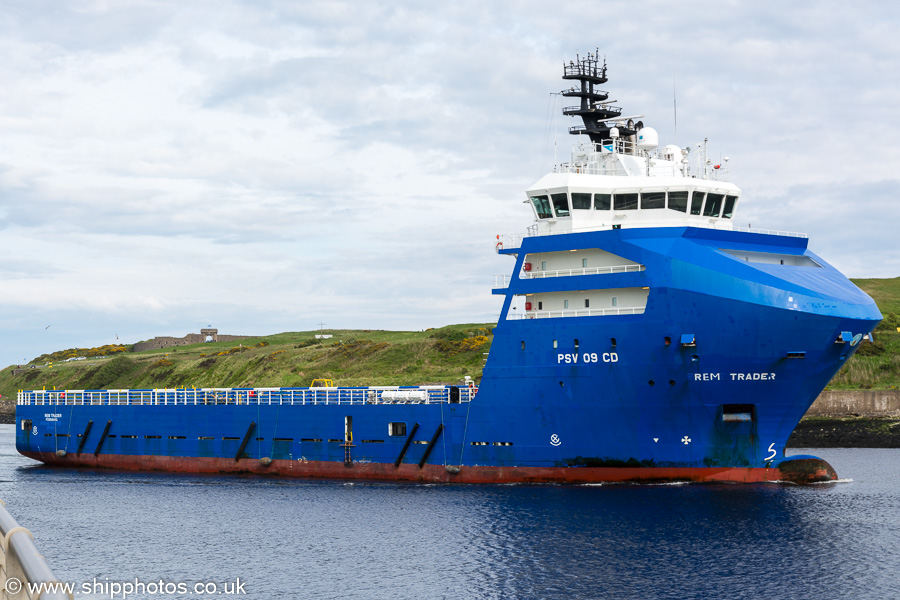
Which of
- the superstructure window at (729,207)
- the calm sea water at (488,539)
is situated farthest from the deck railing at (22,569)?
the superstructure window at (729,207)

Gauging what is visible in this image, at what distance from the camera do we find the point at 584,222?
1428 inches

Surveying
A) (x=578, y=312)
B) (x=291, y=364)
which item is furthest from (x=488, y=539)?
(x=291, y=364)

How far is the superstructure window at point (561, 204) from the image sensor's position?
3656cm

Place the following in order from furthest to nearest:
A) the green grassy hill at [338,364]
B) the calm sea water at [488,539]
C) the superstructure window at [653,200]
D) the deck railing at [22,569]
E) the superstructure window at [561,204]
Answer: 1. the green grassy hill at [338,364]
2. the superstructure window at [561,204]
3. the superstructure window at [653,200]
4. the calm sea water at [488,539]
5. the deck railing at [22,569]

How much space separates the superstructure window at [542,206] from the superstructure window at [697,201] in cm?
574

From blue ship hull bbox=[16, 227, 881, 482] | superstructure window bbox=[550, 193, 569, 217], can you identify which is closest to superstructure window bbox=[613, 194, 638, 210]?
superstructure window bbox=[550, 193, 569, 217]

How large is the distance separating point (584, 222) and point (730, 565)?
54.4 ft

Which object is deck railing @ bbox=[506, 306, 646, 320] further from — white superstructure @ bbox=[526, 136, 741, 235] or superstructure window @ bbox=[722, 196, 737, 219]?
superstructure window @ bbox=[722, 196, 737, 219]

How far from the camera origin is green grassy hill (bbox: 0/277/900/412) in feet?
238

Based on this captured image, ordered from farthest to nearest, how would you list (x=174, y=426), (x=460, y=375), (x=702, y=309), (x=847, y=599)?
1. (x=460, y=375)
2. (x=174, y=426)
3. (x=702, y=309)
4. (x=847, y=599)

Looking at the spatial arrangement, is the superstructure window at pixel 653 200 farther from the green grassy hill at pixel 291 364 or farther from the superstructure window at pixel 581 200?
the green grassy hill at pixel 291 364

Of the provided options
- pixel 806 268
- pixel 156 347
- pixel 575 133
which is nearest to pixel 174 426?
pixel 575 133

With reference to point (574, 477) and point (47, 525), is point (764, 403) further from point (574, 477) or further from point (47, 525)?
point (47, 525)

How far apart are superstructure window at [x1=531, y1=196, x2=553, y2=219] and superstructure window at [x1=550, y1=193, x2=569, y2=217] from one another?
331mm
